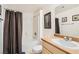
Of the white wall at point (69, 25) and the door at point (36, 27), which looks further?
the door at point (36, 27)

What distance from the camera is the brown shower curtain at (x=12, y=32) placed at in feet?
8.08

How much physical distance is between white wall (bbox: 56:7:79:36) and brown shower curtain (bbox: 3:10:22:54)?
1037 millimetres

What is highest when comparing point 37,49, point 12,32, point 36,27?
point 36,27

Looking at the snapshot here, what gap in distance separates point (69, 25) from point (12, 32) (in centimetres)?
129

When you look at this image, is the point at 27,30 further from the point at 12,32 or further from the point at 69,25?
the point at 69,25

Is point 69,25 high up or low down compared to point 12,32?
up

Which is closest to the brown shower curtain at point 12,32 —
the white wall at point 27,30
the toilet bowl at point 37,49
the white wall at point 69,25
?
the white wall at point 27,30

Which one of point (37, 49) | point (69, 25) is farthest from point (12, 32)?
point (69, 25)

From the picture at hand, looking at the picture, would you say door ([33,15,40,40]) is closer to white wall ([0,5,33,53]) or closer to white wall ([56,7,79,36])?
white wall ([0,5,33,53])

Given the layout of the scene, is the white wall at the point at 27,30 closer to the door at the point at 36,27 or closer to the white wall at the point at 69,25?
the door at the point at 36,27

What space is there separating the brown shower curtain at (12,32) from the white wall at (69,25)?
104 centimetres

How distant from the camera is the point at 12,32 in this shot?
101 inches
